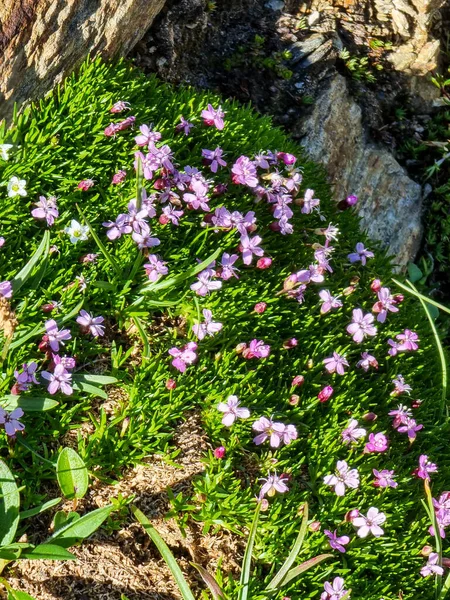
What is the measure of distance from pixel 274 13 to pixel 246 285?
2.69m

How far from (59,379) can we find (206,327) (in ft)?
2.60

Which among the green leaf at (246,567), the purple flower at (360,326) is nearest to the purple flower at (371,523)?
the green leaf at (246,567)

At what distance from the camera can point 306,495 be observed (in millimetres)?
3615

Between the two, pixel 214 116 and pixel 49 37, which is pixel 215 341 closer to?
pixel 214 116

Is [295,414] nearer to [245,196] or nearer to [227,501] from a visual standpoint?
[227,501]

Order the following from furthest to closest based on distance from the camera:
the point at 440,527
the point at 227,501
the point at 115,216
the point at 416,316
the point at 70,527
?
the point at 416,316 → the point at 115,216 → the point at 440,527 → the point at 227,501 → the point at 70,527

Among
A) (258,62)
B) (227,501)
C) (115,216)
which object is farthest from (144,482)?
(258,62)

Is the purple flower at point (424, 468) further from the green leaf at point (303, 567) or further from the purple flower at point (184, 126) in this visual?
the purple flower at point (184, 126)

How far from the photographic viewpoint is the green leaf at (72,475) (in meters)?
3.11

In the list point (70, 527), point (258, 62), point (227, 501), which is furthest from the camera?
point (258, 62)

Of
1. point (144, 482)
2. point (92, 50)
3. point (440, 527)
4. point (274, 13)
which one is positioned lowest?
point (144, 482)

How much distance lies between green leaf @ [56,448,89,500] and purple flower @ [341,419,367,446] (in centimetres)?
138

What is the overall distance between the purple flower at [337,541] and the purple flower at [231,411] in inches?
27.3

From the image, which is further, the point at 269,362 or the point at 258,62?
the point at 258,62
